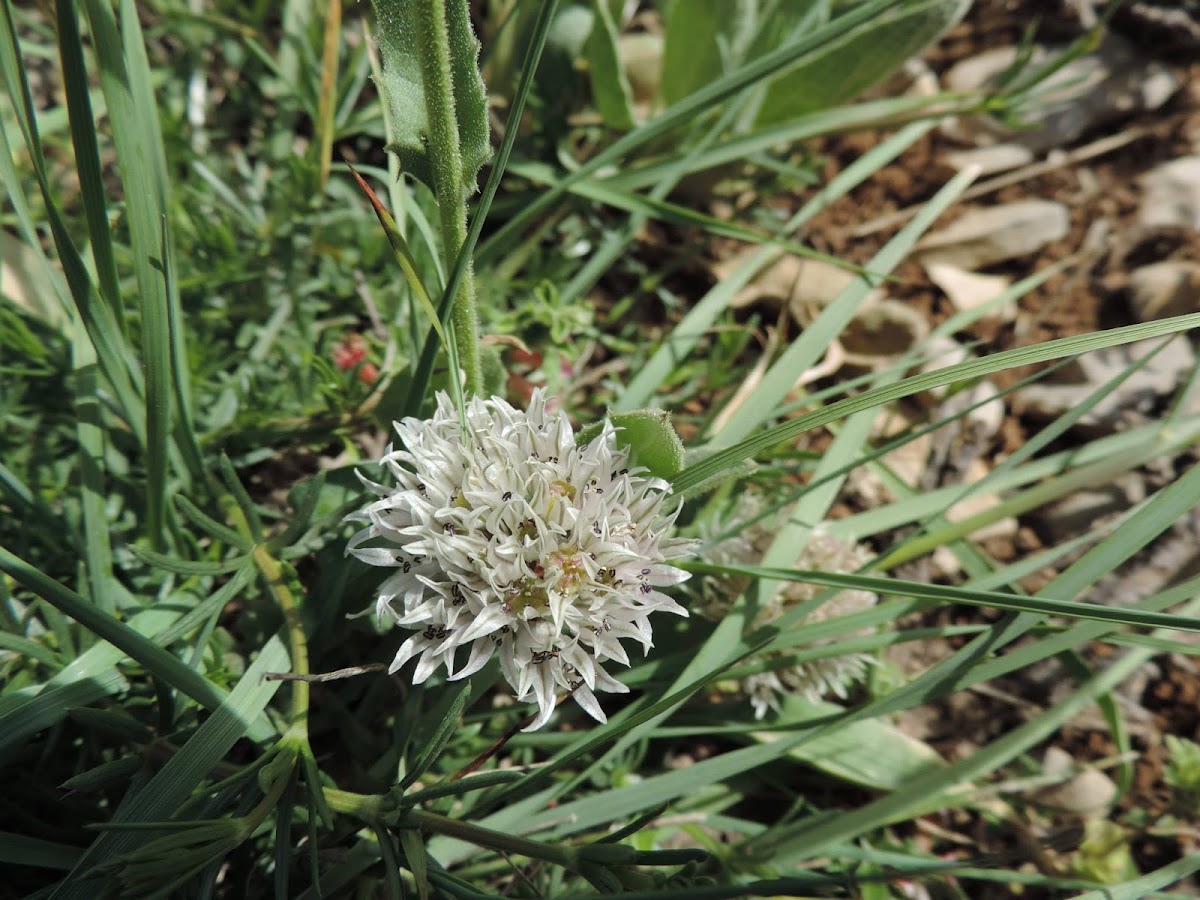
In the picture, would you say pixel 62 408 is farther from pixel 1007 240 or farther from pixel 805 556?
pixel 1007 240

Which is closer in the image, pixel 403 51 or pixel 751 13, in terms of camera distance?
pixel 403 51

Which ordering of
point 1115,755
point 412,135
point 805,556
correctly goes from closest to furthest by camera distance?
point 412,135 → point 805,556 → point 1115,755

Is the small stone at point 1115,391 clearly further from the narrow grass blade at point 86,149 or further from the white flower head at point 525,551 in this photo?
the narrow grass blade at point 86,149

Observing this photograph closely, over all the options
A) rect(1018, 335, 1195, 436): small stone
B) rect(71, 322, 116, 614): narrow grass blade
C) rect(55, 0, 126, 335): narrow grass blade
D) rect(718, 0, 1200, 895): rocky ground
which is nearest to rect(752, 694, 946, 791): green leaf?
rect(718, 0, 1200, 895): rocky ground

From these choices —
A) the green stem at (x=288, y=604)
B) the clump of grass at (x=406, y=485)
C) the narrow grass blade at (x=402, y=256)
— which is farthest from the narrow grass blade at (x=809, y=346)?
the green stem at (x=288, y=604)

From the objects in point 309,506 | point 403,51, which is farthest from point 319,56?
point 309,506
